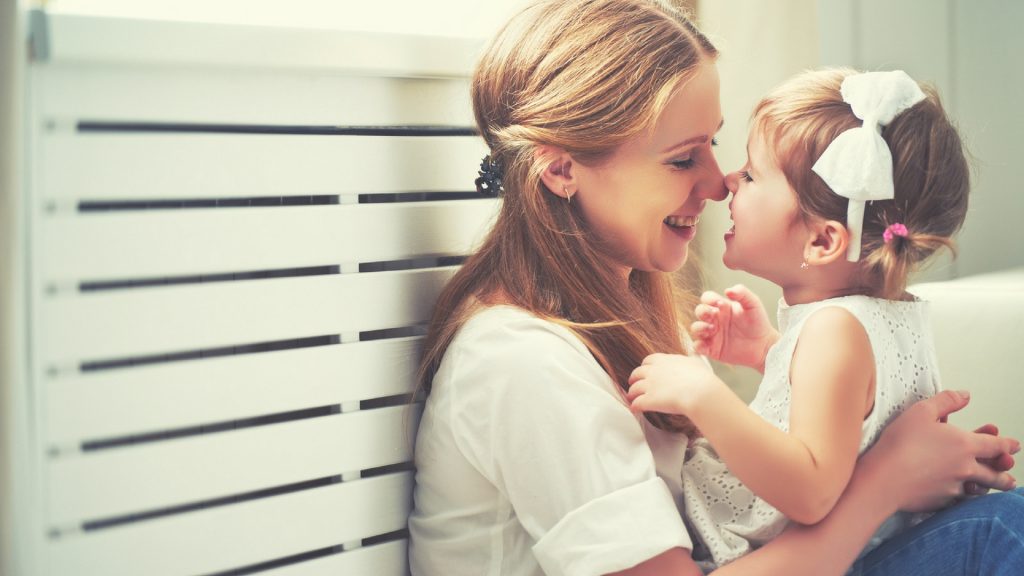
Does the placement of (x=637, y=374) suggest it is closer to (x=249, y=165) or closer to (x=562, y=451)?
(x=562, y=451)

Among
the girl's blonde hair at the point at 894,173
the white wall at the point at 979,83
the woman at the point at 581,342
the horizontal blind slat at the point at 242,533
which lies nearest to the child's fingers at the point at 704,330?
the woman at the point at 581,342

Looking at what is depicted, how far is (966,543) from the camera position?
3.42ft

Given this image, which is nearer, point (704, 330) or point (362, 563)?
point (362, 563)

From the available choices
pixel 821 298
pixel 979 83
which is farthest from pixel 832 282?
pixel 979 83

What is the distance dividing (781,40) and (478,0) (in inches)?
22.4

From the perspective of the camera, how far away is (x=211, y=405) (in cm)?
93

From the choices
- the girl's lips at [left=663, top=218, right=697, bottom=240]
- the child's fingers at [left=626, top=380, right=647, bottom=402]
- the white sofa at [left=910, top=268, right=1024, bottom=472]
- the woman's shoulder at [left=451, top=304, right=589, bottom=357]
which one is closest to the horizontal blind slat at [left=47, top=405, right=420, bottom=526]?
the woman's shoulder at [left=451, top=304, right=589, bottom=357]

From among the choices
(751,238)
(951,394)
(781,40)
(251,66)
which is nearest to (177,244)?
(251,66)

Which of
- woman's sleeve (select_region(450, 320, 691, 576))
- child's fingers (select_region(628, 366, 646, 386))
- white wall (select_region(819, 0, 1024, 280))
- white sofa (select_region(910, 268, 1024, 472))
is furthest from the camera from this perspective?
white wall (select_region(819, 0, 1024, 280))

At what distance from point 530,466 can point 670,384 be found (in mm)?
169

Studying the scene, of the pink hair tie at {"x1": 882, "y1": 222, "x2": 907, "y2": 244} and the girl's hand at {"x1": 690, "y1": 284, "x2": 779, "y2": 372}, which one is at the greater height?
the pink hair tie at {"x1": 882, "y1": 222, "x2": 907, "y2": 244}

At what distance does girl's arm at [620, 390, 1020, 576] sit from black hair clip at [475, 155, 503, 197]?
47 cm

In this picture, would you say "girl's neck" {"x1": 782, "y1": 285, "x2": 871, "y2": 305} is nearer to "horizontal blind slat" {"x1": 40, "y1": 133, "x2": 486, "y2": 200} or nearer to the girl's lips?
the girl's lips

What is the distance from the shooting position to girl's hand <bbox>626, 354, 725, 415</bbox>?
982mm
